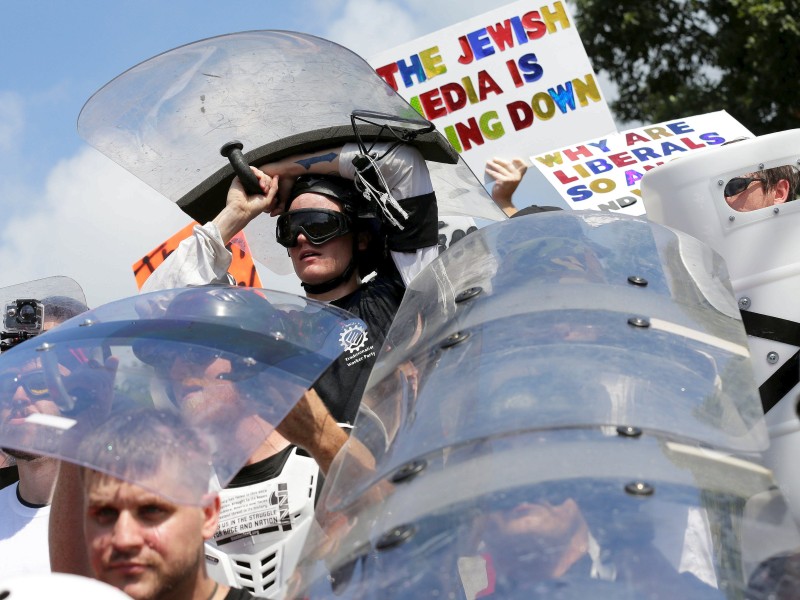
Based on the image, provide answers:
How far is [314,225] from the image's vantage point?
11.9 ft

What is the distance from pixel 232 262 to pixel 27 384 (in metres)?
3.20

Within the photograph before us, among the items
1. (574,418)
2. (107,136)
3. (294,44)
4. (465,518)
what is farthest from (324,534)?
(107,136)

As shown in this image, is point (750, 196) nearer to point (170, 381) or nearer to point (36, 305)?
point (170, 381)

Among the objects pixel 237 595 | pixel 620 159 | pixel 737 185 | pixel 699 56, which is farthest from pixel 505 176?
pixel 699 56

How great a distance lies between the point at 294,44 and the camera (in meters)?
3.32

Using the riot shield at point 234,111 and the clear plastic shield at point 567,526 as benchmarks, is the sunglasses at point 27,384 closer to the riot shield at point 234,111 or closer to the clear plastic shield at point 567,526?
the clear plastic shield at point 567,526

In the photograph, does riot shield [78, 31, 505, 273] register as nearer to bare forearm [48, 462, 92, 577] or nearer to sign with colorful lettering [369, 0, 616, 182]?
bare forearm [48, 462, 92, 577]

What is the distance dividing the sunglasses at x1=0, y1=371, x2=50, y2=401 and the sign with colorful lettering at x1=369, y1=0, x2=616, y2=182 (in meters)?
3.61

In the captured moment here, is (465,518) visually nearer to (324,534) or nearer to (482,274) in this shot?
(324,534)

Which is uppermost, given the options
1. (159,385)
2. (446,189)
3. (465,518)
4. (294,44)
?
(294,44)

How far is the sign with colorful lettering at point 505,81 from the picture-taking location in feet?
18.6

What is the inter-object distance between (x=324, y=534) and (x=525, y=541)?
0.44 meters

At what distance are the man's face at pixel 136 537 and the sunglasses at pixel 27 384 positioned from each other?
6.9 inches

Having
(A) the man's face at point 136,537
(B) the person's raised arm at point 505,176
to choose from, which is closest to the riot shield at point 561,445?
(A) the man's face at point 136,537
